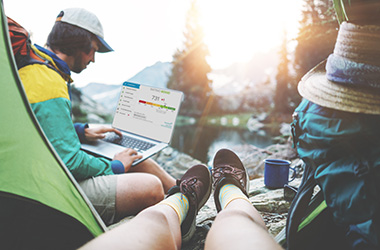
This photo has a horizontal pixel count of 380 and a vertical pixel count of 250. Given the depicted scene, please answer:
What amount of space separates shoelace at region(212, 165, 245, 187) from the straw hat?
87cm

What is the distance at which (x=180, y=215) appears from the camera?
4.03 ft

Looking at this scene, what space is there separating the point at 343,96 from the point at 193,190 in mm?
932

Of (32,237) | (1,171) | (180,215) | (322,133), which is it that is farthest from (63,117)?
(322,133)

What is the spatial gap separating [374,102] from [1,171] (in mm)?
1165

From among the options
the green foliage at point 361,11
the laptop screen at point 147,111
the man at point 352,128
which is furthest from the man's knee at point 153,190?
the green foliage at point 361,11

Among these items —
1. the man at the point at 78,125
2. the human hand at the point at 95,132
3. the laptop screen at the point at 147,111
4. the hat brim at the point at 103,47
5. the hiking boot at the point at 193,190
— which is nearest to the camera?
the man at the point at 78,125

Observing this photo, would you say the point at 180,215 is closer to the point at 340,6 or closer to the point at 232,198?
the point at 232,198

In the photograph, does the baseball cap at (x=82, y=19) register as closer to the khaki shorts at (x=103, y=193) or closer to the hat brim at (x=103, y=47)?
the hat brim at (x=103, y=47)

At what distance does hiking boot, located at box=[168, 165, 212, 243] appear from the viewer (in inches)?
51.7

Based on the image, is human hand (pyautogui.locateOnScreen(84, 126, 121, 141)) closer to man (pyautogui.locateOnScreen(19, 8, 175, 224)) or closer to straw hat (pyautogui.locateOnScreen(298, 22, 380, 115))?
man (pyautogui.locateOnScreen(19, 8, 175, 224))

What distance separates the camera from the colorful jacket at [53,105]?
3.84 feet

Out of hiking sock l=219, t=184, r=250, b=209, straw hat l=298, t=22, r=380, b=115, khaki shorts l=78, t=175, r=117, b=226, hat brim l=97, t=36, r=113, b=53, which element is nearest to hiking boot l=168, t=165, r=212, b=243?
hiking sock l=219, t=184, r=250, b=209

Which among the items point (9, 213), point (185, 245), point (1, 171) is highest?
point (1, 171)

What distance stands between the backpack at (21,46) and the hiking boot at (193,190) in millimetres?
919
